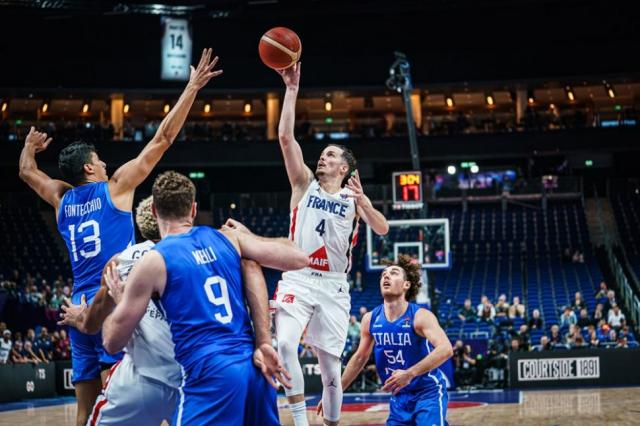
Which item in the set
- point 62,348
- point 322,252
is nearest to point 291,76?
point 322,252

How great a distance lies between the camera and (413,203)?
22.1 m

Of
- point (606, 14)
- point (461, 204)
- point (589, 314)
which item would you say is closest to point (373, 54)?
point (461, 204)

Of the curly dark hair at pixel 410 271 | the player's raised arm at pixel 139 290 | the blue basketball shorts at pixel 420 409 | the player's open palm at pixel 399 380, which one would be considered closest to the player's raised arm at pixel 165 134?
the player's raised arm at pixel 139 290

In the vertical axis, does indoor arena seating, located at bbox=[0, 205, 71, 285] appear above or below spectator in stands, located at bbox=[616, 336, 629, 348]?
above

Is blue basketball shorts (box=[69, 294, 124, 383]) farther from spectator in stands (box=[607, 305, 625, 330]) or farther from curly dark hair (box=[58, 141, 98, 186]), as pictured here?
spectator in stands (box=[607, 305, 625, 330])

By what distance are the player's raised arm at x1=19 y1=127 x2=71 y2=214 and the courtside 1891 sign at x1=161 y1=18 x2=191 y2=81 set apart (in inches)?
973

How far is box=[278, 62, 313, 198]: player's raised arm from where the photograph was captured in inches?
311

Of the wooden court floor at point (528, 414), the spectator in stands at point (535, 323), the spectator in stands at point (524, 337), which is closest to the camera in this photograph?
the wooden court floor at point (528, 414)

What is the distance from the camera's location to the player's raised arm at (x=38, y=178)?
7.37 m

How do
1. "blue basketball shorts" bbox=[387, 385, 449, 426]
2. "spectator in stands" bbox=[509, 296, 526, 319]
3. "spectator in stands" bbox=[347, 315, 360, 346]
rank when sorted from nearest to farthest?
"blue basketball shorts" bbox=[387, 385, 449, 426], "spectator in stands" bbox=[347, 315, 360, 346], "spectator in stands" bbox=[509, 296, 526, 319]

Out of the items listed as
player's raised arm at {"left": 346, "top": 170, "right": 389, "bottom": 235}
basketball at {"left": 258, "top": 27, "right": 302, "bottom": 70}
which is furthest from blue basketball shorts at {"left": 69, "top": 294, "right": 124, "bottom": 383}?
basketball at {"left": 258, "top": 27, "right": 302, "bottom": 70}

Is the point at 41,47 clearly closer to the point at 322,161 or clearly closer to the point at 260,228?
the point at 260,228

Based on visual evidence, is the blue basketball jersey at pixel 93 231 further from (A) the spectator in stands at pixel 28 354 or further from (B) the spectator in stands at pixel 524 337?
(B) the spectator in stands at pixel 524 337

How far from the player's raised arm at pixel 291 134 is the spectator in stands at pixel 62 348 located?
1561 centimetres
